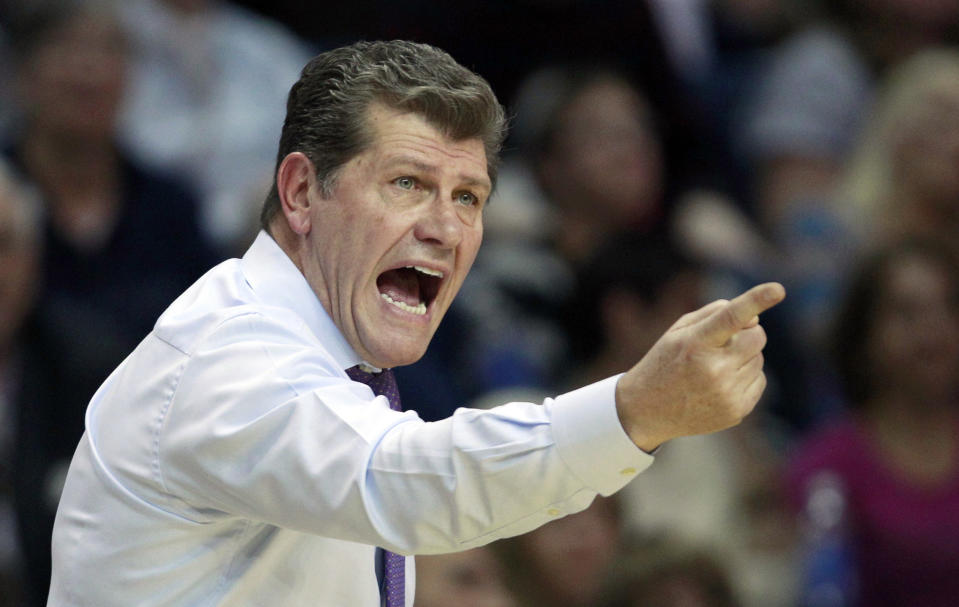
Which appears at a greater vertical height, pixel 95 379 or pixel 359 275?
pixel 359 275

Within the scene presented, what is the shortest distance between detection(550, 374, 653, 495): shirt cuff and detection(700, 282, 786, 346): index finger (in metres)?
0.17

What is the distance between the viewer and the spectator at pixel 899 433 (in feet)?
16.2

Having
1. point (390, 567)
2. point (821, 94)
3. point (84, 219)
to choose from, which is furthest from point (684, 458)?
point (390, 567)

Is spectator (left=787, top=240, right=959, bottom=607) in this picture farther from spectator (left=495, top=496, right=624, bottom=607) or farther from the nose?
the nose

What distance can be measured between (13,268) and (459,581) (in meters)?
1.82

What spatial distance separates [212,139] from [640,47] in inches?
75.2

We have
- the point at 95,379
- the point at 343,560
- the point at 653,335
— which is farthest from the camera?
the point at 653,335

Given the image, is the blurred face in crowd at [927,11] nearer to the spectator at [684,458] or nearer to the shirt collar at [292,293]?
the spectator at [684,458]

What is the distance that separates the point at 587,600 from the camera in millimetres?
4805

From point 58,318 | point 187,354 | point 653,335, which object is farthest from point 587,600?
point 187,354

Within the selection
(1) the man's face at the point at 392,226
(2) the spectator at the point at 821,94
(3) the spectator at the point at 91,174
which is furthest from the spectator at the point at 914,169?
(1) the man's face at the point at 392,226

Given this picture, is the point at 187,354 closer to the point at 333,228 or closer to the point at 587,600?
the point at 333,228


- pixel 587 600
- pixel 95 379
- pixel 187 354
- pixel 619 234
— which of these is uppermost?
pixel 187 354

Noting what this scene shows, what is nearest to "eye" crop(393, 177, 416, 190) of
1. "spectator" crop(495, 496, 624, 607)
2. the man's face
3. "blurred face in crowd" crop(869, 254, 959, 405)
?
the man's face
